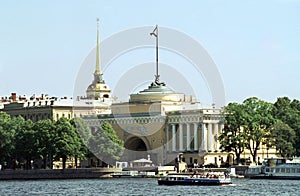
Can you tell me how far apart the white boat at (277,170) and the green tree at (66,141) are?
64.3ft

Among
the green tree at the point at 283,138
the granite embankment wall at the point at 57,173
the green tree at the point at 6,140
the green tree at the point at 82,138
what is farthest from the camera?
the green tree at the point at 6,140

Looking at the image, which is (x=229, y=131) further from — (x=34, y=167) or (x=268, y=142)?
(x=34, y=167)

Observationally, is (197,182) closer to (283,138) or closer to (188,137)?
(283,138)

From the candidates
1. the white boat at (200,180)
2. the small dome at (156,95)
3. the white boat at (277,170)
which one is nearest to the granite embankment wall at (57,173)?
the white boat at (277,170)

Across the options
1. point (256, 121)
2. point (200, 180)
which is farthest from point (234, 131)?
point (200, 180)

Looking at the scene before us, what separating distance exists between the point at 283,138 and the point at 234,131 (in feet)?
17.6

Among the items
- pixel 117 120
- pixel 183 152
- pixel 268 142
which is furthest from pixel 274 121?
pixel 117 120

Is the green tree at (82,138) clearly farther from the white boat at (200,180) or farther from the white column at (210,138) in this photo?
the white boat at (200,180)

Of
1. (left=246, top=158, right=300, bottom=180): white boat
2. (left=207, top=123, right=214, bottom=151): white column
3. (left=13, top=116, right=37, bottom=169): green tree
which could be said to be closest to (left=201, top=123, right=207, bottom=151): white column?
(left=207, top=123, right=214, bottom=151): white column

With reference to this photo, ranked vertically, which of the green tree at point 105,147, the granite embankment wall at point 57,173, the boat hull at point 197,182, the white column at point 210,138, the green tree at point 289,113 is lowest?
the boat hull at point 197,182

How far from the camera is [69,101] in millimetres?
144625

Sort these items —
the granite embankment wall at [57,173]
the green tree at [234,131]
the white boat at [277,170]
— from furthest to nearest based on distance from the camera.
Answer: the green tree at [234,131]
the granite embankment wall at [57,173]
the white boat at [277,170]

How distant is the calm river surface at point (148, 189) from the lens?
274 feet

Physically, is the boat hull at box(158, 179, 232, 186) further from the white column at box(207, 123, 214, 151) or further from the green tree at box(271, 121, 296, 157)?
the white column at box(207, 123, 214, 151)
